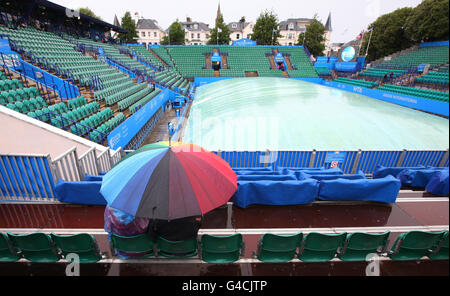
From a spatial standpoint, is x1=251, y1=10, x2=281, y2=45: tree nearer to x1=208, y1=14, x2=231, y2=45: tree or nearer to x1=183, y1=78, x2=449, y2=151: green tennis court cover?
x1=208, y1=14, x2=231, y2=45: tree

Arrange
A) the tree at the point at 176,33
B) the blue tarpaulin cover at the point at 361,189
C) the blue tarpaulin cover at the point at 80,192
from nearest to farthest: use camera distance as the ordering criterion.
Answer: the blue tarpaulin cover at the point at 80,192
the blue tarpaulin cover at the point at 361,189
the tree at the point at 176,33

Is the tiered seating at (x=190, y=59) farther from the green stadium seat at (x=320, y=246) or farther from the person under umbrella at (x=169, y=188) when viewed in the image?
the green stadium seat at (x=320, y=246)

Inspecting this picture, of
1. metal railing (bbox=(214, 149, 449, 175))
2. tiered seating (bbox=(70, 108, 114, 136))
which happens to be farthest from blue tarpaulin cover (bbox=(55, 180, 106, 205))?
tiered seating (bbox=(70, 108, 114, 136))

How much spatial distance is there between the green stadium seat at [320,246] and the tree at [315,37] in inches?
2024

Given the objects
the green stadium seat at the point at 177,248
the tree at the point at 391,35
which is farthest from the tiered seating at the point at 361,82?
the green stadium seat at the point at 177,248

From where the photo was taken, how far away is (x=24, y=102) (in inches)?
283

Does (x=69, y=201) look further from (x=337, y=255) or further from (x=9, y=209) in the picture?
(x=337, y=255)

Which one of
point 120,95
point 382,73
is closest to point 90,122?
point 120,95

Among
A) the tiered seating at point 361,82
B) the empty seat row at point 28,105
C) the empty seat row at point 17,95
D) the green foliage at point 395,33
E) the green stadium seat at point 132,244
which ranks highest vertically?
the green foliage at point 395,33

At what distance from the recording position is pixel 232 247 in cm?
272

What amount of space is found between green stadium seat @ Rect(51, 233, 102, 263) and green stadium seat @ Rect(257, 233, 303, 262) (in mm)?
2230

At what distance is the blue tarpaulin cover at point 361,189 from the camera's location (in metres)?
4.13
